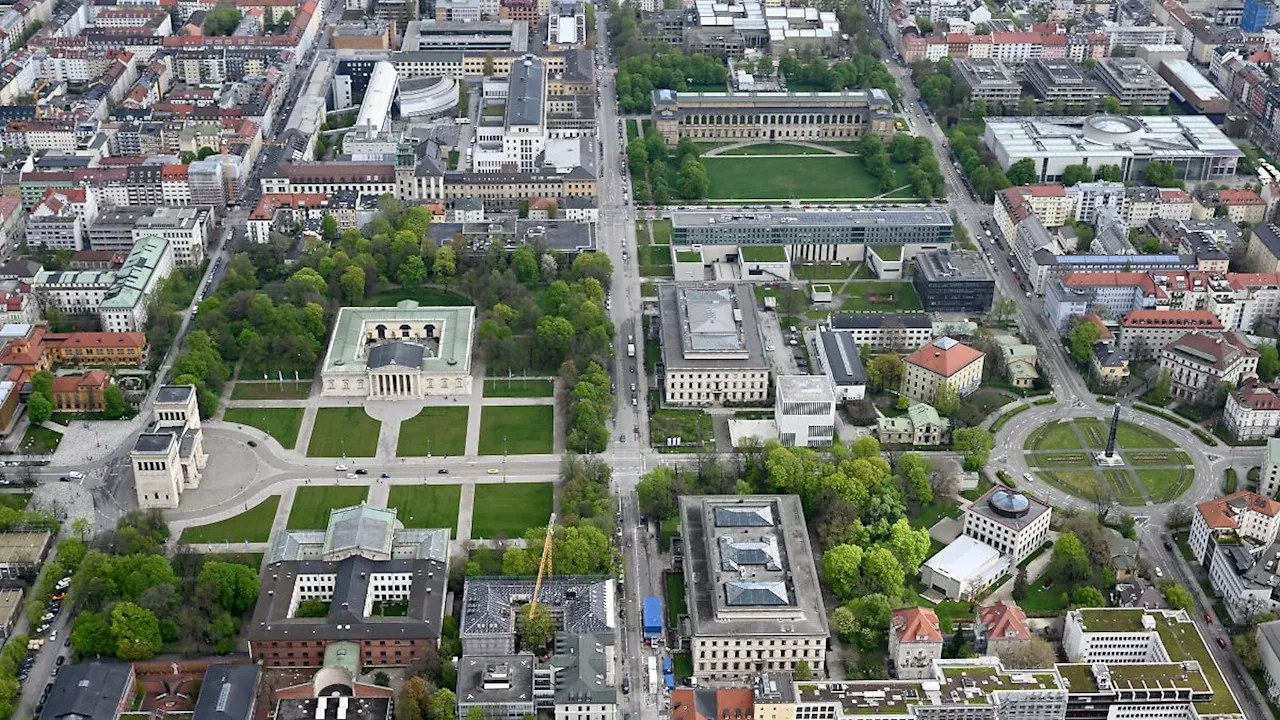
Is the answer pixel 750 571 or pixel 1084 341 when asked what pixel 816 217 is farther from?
pixel 750 571

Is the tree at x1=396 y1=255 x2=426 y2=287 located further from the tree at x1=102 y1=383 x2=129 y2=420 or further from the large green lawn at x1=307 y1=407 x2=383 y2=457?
the tree at x1=102 y1=383 x2=129 y2=420

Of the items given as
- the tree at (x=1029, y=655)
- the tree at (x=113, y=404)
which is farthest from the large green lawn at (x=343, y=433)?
the tree at (x=1029, y=655)

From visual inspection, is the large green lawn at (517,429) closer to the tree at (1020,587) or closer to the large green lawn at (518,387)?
the large green lawn at (518,387)

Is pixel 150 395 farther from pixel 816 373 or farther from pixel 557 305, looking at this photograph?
pixel 816 373

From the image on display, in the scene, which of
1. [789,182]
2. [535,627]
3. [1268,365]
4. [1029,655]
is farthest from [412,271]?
[1268,365]

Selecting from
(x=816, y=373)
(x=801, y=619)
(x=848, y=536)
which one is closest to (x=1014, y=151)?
(x=816, y=373)

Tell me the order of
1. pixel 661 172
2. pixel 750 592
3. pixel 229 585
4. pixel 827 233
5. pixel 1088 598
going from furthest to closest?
pixel 661 172
pixel 827 233
pixel 1088 598
pixel 229 585
pixel 750 592
